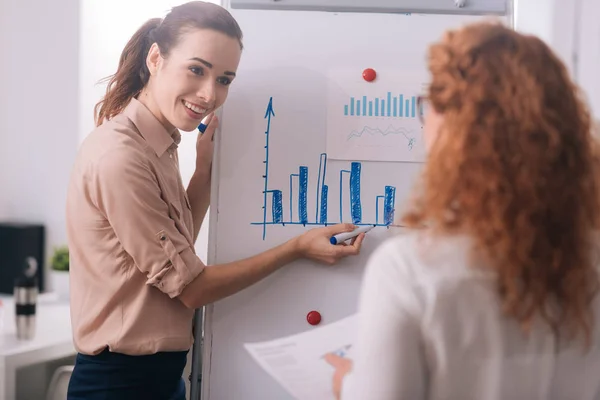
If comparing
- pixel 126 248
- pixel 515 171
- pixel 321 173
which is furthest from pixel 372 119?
pixel 515 171

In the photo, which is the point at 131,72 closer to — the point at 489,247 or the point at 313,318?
the point at 313,318

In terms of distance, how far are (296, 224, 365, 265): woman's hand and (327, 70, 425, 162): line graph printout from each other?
0.16 metres

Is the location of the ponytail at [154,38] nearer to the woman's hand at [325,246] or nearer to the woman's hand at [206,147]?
the woman's hand at [206,147]

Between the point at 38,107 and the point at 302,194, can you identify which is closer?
the point at 302,194

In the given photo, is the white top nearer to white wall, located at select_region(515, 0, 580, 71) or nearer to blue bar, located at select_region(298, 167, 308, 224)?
blue bar, located at select_region(298, 167, 308, 224)

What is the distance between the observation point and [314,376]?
1.32 meters

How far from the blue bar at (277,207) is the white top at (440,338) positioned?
0.66 meters

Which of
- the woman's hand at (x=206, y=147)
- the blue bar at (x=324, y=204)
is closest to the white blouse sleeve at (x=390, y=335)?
the blue bar at (x=324, y=204)

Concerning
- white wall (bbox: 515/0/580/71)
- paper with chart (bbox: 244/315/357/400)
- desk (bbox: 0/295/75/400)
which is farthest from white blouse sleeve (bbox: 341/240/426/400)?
desk (bbox: 0/295/75/400)

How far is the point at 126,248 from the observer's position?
4.12 feet

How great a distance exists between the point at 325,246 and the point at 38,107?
1399 mm

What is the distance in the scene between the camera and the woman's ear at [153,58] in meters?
1.41


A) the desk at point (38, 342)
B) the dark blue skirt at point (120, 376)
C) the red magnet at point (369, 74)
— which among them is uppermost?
the red magnet at point (369, 74)

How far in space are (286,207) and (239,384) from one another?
373 mm
